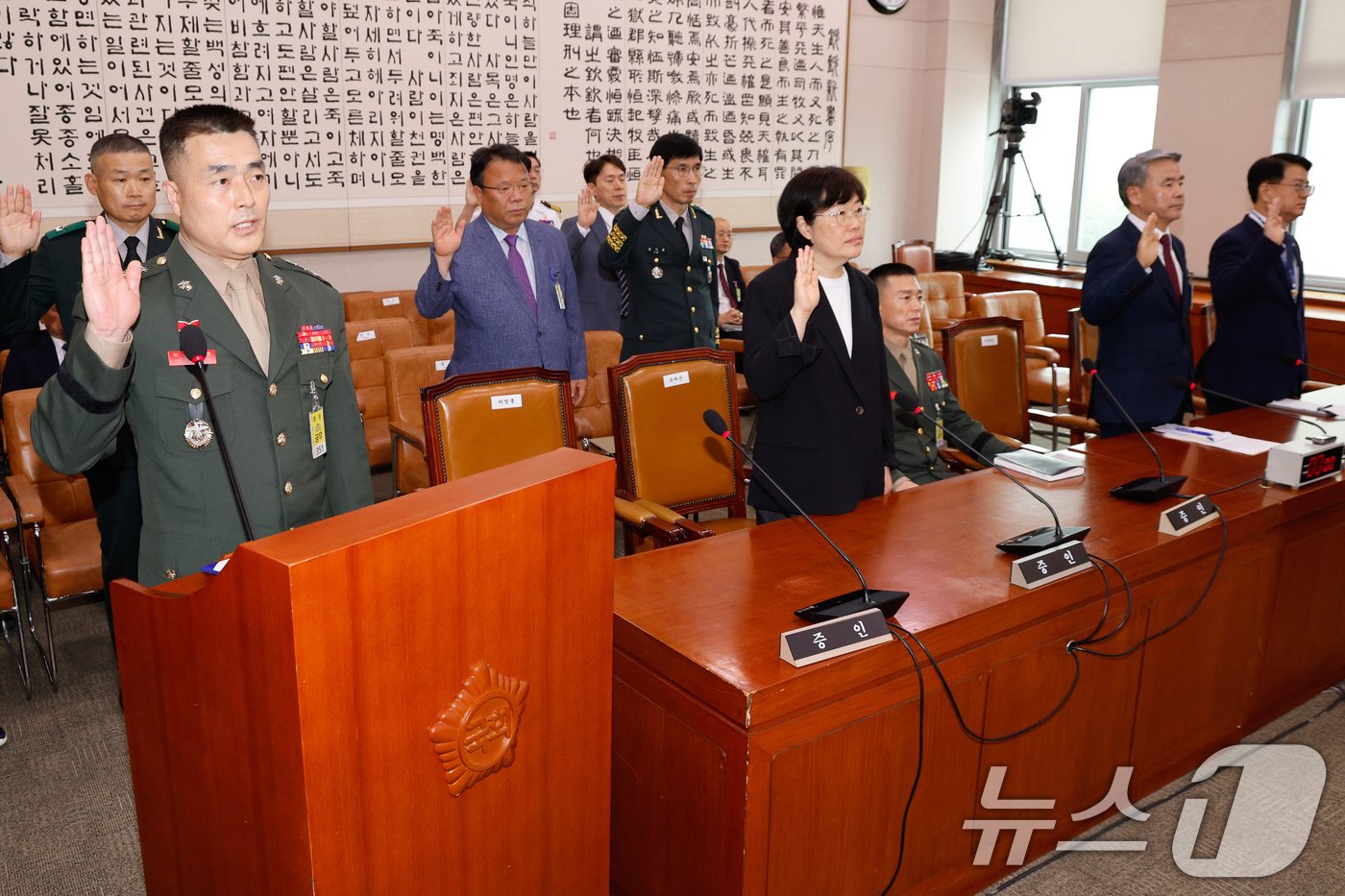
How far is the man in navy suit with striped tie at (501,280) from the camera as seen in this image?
11.0 feet

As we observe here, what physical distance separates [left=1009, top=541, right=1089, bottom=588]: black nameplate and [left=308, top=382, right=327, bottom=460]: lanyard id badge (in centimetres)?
129

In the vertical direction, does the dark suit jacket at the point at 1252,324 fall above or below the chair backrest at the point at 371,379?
above

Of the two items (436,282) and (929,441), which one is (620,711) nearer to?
(929,441)

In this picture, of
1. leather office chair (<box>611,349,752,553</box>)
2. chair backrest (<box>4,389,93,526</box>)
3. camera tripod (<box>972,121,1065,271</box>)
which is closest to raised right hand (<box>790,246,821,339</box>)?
leather office chair (<box>611,349,752,553</box>)

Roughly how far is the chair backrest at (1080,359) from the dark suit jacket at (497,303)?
2.16 m

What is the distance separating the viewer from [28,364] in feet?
12.3

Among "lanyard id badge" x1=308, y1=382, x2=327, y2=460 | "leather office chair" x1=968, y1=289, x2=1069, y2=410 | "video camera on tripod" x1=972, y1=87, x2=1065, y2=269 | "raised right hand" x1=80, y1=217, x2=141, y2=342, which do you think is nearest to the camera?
"raised right hand" x1=80, y1=217, x2=141, y2=342

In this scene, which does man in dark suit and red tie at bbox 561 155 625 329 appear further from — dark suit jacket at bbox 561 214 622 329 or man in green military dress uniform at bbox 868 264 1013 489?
man in green military dress uniform at bbox 868 264 1013 489

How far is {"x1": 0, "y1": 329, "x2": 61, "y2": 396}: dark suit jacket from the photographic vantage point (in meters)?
3.72

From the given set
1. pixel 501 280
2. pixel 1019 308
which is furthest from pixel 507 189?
pixel 1019 308

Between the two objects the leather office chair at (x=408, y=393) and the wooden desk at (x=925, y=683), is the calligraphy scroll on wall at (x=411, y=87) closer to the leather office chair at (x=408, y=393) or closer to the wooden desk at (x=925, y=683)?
the leather office chair at (x=408, y=393)

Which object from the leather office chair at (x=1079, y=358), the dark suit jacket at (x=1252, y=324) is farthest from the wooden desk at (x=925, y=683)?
the leather office chair at (x=1079, y=358)

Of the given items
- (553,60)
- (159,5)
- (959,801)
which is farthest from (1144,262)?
(159,5)

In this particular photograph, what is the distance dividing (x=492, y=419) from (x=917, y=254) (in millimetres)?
5318
